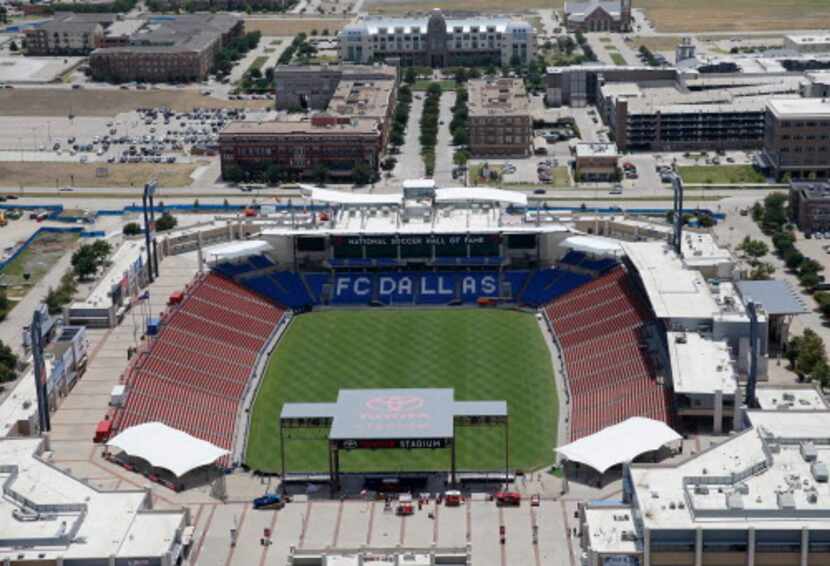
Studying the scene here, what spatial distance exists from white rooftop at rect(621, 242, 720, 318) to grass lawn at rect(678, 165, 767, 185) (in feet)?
143

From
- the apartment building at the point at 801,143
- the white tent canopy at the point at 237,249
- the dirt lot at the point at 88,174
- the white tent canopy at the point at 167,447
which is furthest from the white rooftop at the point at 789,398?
the dirt lot at the point at 88,174

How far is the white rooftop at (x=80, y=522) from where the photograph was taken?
221ft

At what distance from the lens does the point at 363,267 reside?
119 metres

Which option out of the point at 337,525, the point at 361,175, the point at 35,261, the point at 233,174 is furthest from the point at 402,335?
the point at 233,174

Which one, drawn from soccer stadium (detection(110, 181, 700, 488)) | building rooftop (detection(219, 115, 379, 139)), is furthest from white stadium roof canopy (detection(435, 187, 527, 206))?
building rooftop (detection(219, 115, 379, 139))

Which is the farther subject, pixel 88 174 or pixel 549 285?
pixel 88 174

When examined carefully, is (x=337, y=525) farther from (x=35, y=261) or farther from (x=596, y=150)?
(x=596, y=150)

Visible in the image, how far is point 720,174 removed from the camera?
15638 centimetres

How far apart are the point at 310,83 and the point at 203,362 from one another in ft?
325

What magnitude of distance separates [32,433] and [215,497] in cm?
1388

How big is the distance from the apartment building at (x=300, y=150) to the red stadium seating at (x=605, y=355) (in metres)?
51.0

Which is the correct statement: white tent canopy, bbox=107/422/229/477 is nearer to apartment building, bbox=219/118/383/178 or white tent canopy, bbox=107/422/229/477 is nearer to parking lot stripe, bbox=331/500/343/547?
parking lot stripe, bbox=331/500/343/547

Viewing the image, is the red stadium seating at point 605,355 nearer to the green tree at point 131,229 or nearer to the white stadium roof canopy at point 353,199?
the white stadium roof canopy at point 353,199

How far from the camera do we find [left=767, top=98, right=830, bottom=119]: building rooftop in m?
155
